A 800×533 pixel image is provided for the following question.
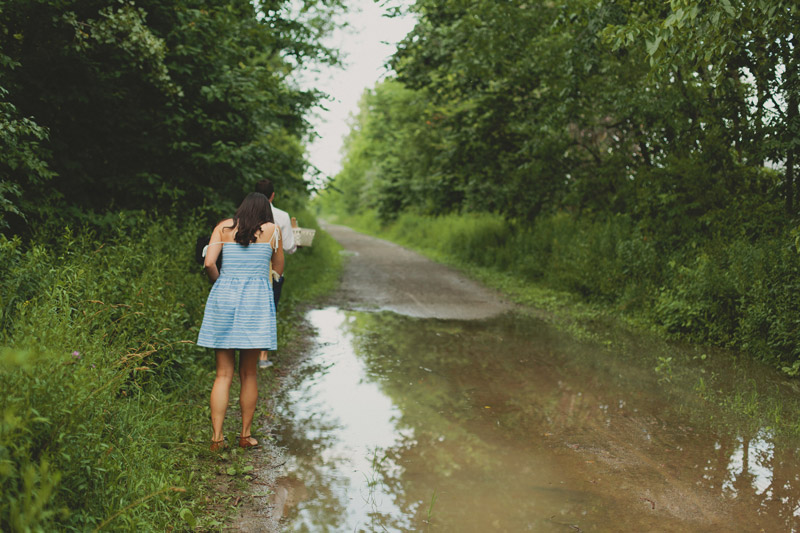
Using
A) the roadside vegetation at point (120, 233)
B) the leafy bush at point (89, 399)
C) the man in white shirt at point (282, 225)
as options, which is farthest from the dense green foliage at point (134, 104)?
the man in white shirt at point (282, 225)

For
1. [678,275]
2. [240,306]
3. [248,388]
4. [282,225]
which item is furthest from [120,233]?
[678,275]

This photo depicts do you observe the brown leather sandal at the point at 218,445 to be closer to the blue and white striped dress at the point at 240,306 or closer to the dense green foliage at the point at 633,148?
the blue and white striped dress at the point at 240,306

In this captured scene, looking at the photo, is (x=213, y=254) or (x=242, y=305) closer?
(x=242, y=305)

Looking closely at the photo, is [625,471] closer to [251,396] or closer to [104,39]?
[251,396]

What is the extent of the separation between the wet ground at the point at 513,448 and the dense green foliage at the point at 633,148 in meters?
1.90

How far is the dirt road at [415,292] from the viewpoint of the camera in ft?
39.5

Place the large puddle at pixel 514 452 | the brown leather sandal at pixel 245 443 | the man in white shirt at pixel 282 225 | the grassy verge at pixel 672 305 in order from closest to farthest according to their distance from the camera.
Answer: the large puddle at pixel 514 452 → the brown leather sandal at pixel 245 443 → the man in white shirt at pixel 282 225 → the grassy verge at pixel 672 305

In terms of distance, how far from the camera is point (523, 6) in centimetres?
1509

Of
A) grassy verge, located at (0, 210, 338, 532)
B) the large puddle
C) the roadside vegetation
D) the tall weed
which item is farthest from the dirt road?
grassy verge, located at (0, 210, 338, 532)

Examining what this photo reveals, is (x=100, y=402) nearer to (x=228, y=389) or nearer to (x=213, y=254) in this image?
(x=228, y=389)

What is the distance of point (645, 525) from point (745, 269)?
6258 millimetres

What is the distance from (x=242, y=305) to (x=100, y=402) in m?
1.49

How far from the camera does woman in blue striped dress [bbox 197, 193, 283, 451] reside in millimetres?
4941

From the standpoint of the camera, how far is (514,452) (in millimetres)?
5070
